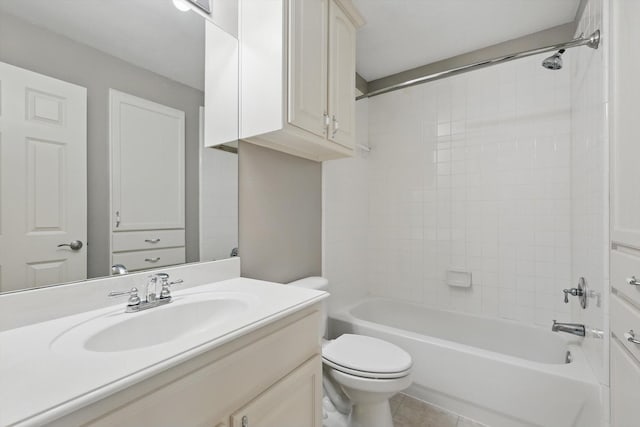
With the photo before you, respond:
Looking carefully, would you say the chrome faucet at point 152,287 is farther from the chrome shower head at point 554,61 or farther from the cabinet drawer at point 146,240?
the chrome shower head at point 554,61

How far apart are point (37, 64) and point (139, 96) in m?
0.27

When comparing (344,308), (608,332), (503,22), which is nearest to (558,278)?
(608,332)

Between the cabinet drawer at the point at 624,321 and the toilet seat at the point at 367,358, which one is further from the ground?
the cabinet drawer at the point at 624,321

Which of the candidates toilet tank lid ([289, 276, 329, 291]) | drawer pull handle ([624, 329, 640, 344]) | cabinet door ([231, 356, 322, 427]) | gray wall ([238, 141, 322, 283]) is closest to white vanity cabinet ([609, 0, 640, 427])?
drawer pull handle ([624, 329, 640, 344])

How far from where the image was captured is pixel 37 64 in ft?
2.64

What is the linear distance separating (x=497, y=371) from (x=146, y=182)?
6.19 ft

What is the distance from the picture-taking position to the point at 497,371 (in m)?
1.47

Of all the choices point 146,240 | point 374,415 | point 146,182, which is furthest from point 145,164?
point 374,415

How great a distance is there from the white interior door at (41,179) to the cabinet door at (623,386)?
1.78m

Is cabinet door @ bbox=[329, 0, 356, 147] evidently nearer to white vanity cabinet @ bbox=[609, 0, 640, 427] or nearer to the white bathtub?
white vanity cabinet @ bbox=[609, 0, 640, 427]

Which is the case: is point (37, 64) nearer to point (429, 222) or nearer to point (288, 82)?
point (288, 82)

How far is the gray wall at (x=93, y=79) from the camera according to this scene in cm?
78

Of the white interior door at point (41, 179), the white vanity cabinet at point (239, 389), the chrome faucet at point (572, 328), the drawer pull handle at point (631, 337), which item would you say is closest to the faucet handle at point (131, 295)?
the white interior door at point (41, 179)

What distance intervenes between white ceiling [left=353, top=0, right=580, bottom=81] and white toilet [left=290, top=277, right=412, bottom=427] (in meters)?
1.98
